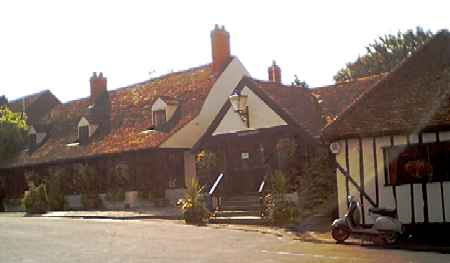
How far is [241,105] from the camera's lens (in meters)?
23.7

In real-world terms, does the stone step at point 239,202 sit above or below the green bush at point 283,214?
above

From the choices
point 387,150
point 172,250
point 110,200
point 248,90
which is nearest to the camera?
point 172,250

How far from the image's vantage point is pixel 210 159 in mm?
25047

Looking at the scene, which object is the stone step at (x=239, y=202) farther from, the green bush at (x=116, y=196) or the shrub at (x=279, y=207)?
the green bush at (x=116, y=196)

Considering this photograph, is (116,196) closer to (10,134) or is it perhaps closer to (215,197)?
(215,197)

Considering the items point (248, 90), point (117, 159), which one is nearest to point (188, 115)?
point (117, 159)

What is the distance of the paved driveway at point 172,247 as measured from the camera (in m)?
12.5

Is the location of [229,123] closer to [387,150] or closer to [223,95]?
[223,95]

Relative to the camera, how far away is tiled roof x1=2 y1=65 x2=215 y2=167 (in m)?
30.4

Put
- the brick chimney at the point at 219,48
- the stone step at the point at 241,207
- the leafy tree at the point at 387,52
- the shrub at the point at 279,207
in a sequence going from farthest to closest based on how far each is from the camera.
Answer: the leafy tree at the point at 387,52, the brick chimney at the point at 219,48, the stone step at the point at 241,207, the shrub at the point at 279,207

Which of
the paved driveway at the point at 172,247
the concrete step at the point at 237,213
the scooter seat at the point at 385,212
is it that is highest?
the scooter seat at the point at 385,212

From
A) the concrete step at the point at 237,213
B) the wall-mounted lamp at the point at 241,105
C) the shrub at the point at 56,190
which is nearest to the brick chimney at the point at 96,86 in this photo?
the shrub at the point at 56,190

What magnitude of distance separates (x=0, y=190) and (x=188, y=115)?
14591 mm

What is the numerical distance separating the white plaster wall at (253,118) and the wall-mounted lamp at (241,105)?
16cm
